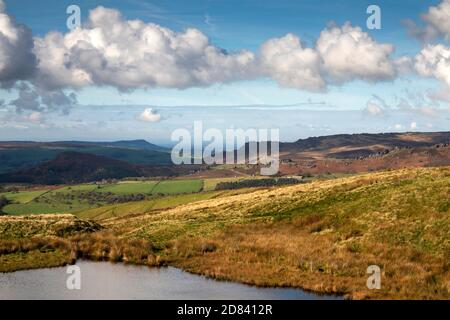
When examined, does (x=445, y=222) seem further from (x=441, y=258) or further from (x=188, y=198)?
(x=188, y=198)

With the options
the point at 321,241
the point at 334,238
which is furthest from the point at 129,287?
the point at 334,238

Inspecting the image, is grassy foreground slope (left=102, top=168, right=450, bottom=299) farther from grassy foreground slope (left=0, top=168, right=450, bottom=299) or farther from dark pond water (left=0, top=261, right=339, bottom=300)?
dark pond water (left=0, top=261, right=339, bottom=300)

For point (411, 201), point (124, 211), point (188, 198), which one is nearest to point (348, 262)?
point (411, 201)

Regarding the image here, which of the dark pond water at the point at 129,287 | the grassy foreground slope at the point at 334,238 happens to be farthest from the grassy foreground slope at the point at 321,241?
the dark pond water at the point at 129,287

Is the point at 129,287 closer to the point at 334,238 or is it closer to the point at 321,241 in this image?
the point at 321,241

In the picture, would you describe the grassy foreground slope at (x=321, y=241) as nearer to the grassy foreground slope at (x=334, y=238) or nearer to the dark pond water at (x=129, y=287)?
the grassy foreground slope at (x=334, y=238)
